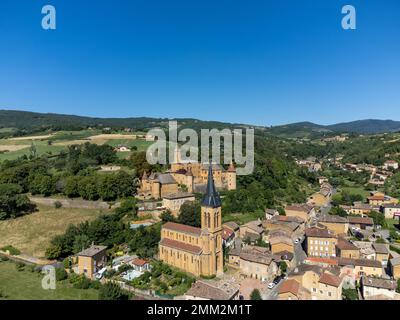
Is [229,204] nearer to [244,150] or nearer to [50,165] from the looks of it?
[244,150]

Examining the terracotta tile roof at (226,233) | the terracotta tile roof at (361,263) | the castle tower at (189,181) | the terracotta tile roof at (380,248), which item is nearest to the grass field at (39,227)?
the castle tower at (189,181)

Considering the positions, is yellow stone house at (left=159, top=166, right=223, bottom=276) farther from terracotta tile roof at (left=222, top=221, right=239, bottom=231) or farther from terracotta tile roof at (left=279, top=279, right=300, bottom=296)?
terracotta tile roof at (left=222, top=221, right=239, bottom=231)

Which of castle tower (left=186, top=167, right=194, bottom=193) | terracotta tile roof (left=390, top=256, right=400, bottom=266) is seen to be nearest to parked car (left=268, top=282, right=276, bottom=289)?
terracotta tile roof (left=390, top=256, right=400, bottom=266)

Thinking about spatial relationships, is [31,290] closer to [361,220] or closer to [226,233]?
[226,233]

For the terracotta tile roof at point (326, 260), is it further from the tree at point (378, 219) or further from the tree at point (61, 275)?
the tree at point (61, 275)
